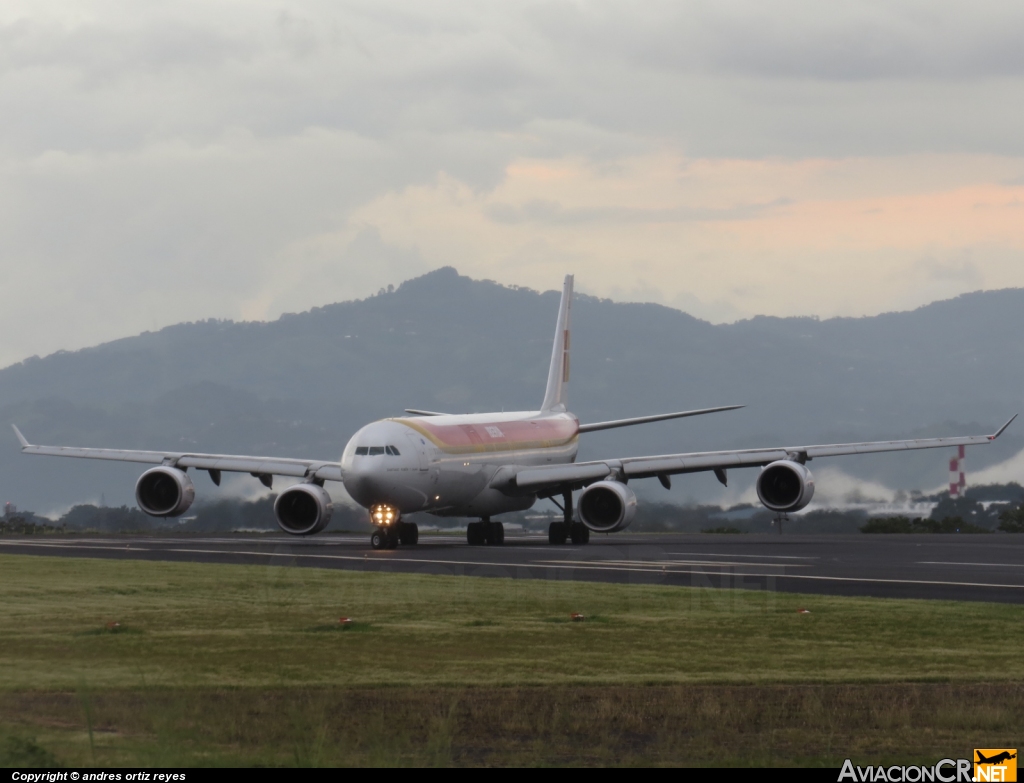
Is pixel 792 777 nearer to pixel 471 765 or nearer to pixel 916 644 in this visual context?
pixel 471 765

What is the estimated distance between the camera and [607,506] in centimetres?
4641

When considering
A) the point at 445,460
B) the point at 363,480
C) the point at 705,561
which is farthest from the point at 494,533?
the point at 705,561

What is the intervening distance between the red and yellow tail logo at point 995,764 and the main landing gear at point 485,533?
127ft

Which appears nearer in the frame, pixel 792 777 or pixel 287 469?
pixel 792 777

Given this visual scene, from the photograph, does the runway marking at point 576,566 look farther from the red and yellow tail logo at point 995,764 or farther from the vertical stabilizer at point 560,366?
the vertical stabilizer at point 560,366

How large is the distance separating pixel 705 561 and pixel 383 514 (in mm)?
11312

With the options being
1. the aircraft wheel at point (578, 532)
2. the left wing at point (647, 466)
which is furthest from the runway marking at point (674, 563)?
the aircraft wheel at point (578, 532)

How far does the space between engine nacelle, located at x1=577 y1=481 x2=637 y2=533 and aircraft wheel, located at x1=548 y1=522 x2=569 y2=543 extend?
2.37m

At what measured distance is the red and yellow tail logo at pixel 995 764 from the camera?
30.3 ft

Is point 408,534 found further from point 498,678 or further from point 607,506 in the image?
point 498,678

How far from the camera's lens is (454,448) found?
150ft

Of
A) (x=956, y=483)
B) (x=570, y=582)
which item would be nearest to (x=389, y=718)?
(x=570, y=582)

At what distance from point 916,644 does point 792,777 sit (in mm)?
8292

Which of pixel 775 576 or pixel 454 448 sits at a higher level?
pixel 454 448
